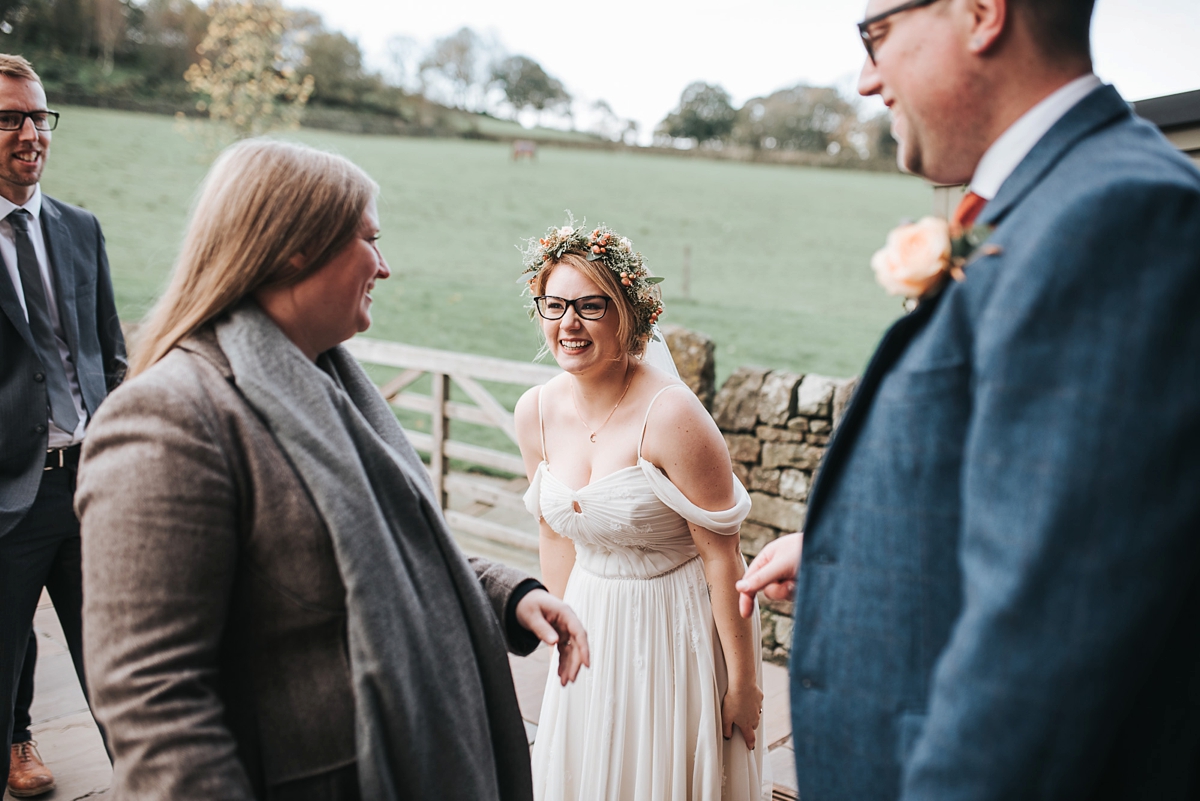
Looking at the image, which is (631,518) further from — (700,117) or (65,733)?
(700,117)

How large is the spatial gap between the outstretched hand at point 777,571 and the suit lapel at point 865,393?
411 millimetres

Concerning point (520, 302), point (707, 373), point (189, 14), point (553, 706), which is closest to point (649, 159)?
point (189, 14)

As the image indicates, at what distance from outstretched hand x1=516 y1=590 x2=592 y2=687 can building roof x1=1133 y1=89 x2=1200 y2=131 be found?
9.98 feet

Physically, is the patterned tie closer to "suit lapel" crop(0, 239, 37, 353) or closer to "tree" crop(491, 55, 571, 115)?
"suit lapel" crop(0, 239, 37, 353)

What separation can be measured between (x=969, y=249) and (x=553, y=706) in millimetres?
2036

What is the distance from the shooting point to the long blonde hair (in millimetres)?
1384

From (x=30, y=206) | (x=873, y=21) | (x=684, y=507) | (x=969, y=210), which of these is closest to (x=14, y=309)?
(x=30, y=206)

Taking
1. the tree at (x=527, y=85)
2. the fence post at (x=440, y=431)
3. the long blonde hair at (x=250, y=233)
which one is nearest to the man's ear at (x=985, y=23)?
the long blonde hair at (x=250, y=233)

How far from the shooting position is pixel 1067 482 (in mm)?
888

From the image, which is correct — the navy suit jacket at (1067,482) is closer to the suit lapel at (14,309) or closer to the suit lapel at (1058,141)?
the suit lapel at (1058,141)

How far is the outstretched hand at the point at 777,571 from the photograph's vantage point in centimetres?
163

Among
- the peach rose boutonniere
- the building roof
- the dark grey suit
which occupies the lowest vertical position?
the dark grey suit

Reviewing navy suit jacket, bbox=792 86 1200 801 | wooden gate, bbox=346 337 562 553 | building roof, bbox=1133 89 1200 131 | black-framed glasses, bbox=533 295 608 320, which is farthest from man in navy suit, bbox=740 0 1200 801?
wooden gate, bbox=346 337 562 553

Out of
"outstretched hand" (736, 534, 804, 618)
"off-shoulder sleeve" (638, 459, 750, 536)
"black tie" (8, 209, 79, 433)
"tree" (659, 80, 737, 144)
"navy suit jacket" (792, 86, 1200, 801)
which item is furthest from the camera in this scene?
"tree" (659, 80, 737, 144)
